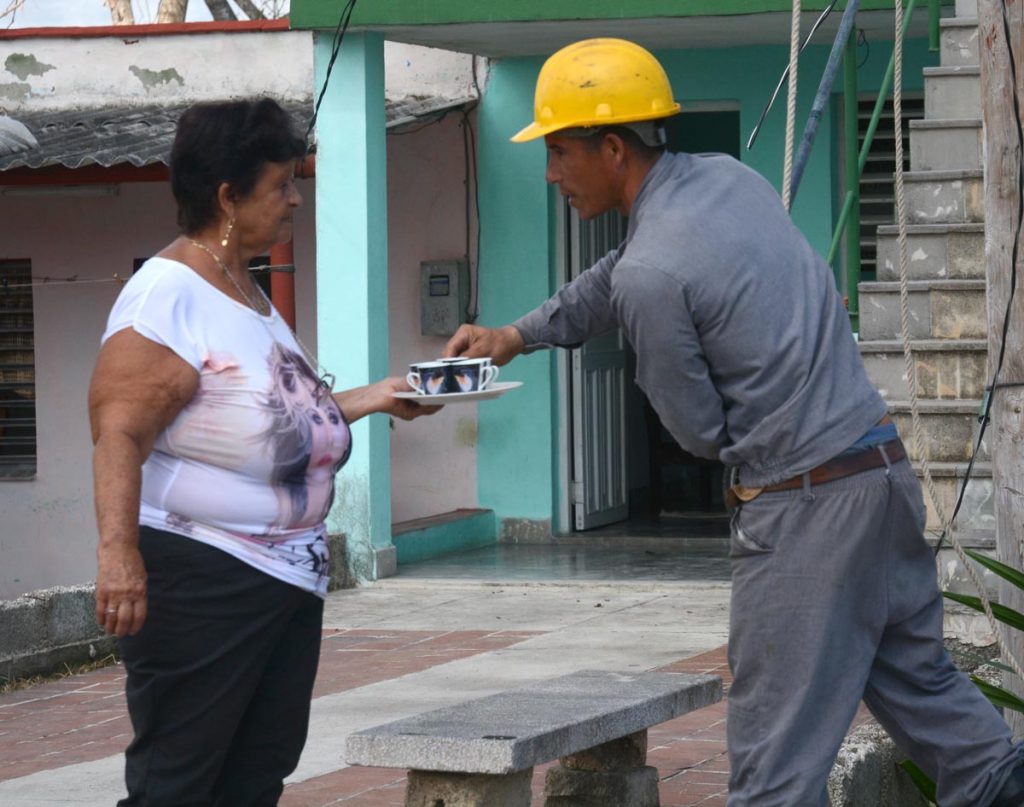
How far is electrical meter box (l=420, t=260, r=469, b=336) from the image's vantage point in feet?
39.4

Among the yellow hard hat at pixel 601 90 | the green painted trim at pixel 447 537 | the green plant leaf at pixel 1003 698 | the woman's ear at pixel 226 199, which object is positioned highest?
the yellow hard hat at pixel 601 90

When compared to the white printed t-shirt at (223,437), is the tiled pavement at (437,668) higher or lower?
lower

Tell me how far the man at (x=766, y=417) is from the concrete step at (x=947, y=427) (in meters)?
3.68

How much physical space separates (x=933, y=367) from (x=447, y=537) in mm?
4538

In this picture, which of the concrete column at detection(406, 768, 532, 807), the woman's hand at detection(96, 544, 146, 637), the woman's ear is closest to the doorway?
the concrete column at detection(406, 768, 532, 807)

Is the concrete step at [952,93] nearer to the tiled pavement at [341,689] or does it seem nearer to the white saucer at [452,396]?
the tiled pavement at [341,689]

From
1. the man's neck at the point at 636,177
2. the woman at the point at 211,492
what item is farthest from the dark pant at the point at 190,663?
the man's neck at the point at 636,177

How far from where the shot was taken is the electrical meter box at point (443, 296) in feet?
39.4

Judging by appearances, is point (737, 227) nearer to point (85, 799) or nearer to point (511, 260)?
point (85, 799)

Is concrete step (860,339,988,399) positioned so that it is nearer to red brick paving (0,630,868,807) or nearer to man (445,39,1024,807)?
red brick paving (0,630,868,807)

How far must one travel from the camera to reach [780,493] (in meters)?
3.87

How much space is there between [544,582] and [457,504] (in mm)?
2087

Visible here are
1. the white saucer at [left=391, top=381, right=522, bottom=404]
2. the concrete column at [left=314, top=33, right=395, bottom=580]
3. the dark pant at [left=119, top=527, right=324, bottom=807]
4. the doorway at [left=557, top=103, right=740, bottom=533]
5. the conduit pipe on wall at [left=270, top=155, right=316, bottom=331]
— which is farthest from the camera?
the doorway at [left=557, top=103, right=740, bottom=533]

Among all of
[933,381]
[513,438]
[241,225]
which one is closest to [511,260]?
[513,438]
